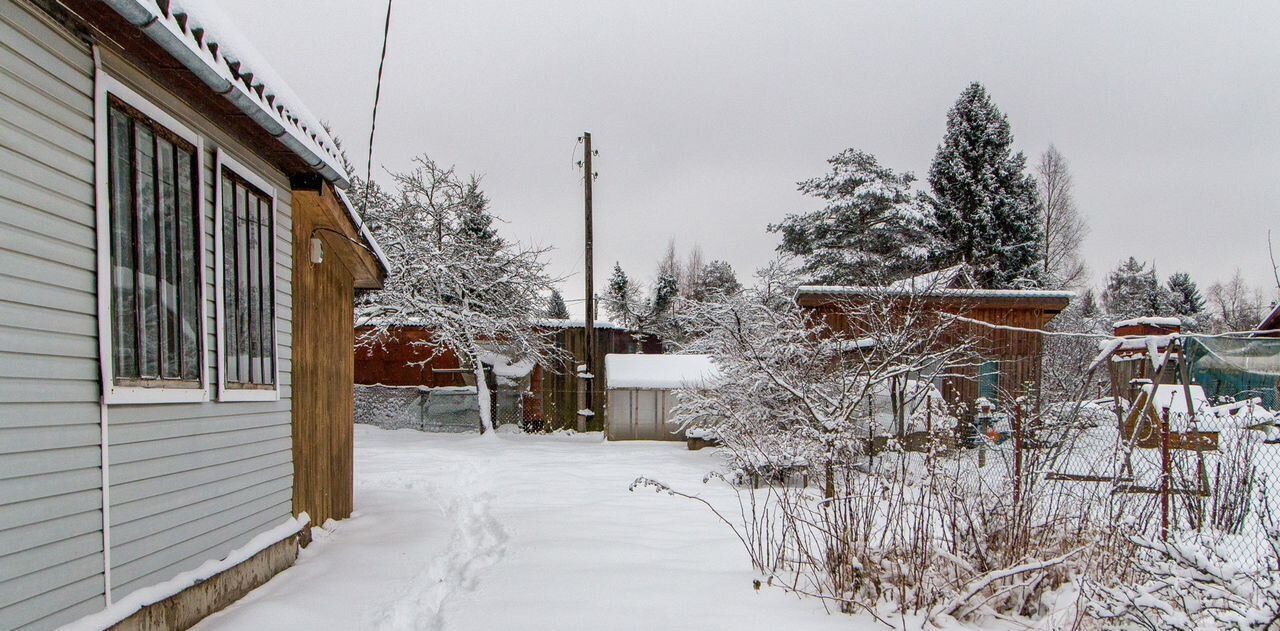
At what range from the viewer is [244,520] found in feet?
15.7

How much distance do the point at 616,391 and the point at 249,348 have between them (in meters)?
11.7

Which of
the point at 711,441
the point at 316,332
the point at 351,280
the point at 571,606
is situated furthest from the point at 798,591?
the point at 711,441

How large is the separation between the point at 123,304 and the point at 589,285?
15156 mm

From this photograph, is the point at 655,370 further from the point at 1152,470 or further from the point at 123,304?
the point at 123,304

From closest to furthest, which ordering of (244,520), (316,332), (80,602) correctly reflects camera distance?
1. (80,602)
2. (244,520)
3. (316,332)

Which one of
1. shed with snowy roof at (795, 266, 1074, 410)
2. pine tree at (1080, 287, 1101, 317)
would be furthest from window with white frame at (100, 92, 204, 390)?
pine tree at (1080, 287, 1101, 317)

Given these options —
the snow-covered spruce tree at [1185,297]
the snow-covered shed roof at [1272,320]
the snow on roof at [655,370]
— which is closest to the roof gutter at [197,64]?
the snow on roof at [655,370]

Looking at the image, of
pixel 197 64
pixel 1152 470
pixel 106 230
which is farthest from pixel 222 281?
pixel 1152 470

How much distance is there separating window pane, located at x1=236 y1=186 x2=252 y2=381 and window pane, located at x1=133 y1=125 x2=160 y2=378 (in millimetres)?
1039

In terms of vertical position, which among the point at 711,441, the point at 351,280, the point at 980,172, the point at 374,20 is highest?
the point at 980,172

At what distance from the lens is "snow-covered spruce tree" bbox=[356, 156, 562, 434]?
1689cm

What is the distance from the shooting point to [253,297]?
509 centimetres

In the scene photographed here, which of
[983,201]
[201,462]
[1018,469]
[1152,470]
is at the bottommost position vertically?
[1152,470]

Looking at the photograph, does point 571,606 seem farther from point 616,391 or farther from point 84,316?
point 616,391
